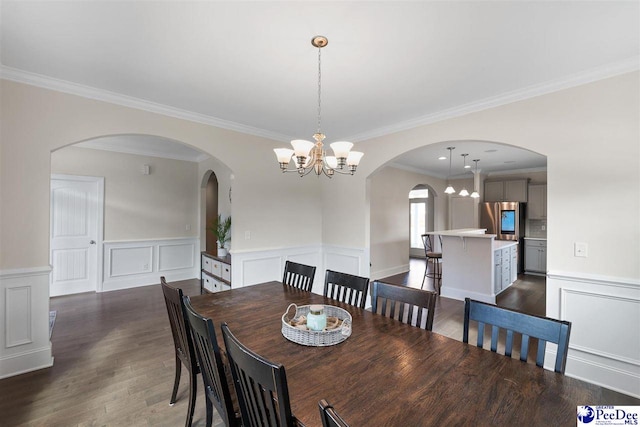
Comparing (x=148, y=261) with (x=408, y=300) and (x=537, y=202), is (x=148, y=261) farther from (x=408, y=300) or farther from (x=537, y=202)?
(x=537, y=202)

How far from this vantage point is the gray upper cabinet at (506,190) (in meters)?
6.82

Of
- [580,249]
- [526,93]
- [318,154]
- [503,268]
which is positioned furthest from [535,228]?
[318,154]

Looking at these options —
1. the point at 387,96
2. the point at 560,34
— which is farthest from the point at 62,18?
the point at 560,34

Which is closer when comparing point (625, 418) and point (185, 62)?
point (625, 418)

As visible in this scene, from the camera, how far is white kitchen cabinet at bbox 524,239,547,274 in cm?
643

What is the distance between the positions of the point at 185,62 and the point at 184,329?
2.00 m

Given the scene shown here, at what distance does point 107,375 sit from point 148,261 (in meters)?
3.25

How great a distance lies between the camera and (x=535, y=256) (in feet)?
21.5

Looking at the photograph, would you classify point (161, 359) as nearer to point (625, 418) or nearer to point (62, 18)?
point (62, 18)

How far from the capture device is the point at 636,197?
2143 millimetres

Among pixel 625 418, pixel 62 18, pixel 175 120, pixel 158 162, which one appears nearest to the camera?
pixel 625 418

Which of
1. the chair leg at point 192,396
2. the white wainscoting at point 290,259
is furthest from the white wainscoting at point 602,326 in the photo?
the chair leg at point 192,396
